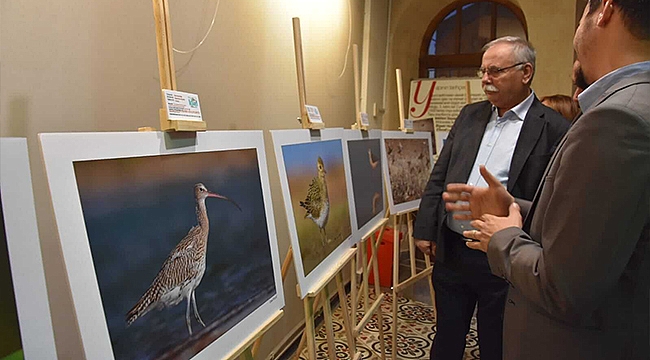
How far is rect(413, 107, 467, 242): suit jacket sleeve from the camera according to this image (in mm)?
1873

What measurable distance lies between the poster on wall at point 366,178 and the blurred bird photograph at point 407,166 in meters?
0.07

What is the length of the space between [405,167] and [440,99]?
6.65ft

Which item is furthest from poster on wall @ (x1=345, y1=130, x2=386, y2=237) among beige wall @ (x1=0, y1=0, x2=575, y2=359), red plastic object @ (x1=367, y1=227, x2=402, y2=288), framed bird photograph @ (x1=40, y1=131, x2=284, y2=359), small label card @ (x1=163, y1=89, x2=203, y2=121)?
red plastic object @ (x1=367, y1=227, x2=402, y2=288)

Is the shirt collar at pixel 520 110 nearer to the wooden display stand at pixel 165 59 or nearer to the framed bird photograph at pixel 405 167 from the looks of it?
the framed bird photograph at pixel 405 167

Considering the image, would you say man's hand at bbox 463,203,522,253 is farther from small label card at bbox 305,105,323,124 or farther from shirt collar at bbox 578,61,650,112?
small label card at bbox 305,105,323,124

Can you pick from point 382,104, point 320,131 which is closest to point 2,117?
point 320,131

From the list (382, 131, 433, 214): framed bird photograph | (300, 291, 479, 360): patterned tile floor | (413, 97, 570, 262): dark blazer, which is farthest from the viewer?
(300, 291, 479, 360): patterned tile floor

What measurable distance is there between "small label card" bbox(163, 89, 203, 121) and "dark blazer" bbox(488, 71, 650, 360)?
0.74 metres

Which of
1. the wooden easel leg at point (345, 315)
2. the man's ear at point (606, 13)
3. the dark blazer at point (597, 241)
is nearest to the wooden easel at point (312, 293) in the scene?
the wooden easel leg at point (345, 315)

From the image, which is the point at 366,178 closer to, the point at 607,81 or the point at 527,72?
the point at 527,72

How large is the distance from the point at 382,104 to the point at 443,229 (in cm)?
256

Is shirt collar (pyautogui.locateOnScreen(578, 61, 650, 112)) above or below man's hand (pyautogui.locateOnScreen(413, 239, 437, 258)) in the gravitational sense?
above

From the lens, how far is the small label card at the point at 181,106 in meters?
0.89

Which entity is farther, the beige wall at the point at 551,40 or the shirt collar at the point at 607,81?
the beige wall at the point at 551,40
